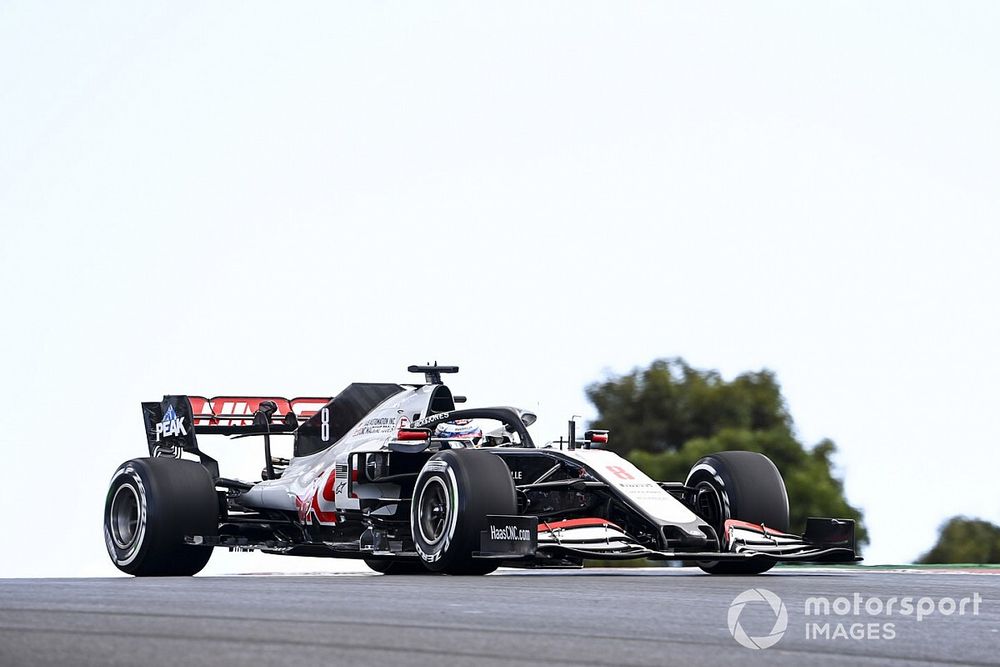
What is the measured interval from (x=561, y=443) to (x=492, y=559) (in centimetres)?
222

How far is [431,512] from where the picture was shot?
13.1 metres

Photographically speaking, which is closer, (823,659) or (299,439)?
(823,659)

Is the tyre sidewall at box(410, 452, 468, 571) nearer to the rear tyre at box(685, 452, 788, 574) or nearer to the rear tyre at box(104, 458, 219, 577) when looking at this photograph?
the rear tyre at box(685, 452, 788, 574)

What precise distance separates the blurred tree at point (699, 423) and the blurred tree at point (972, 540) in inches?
157

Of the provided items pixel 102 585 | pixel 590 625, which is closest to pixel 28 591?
pixel 102 585

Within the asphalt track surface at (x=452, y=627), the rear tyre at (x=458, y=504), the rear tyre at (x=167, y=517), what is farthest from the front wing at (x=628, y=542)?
the rear tyre at (x=167, y=517)

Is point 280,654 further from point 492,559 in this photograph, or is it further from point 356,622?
point 492,559

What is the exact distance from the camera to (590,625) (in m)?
7.44

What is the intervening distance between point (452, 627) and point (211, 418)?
10.2m

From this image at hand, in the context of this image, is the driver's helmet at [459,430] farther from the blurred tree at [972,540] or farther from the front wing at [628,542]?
the blurred tree at [972,540]

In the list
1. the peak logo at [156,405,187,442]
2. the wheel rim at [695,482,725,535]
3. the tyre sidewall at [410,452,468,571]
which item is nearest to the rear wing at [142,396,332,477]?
the peak logo at [156,405,187,442]

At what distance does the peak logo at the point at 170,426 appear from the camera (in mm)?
16844

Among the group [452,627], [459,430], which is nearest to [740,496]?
[459,430]

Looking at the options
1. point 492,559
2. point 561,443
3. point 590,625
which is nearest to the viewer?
point 590,625
